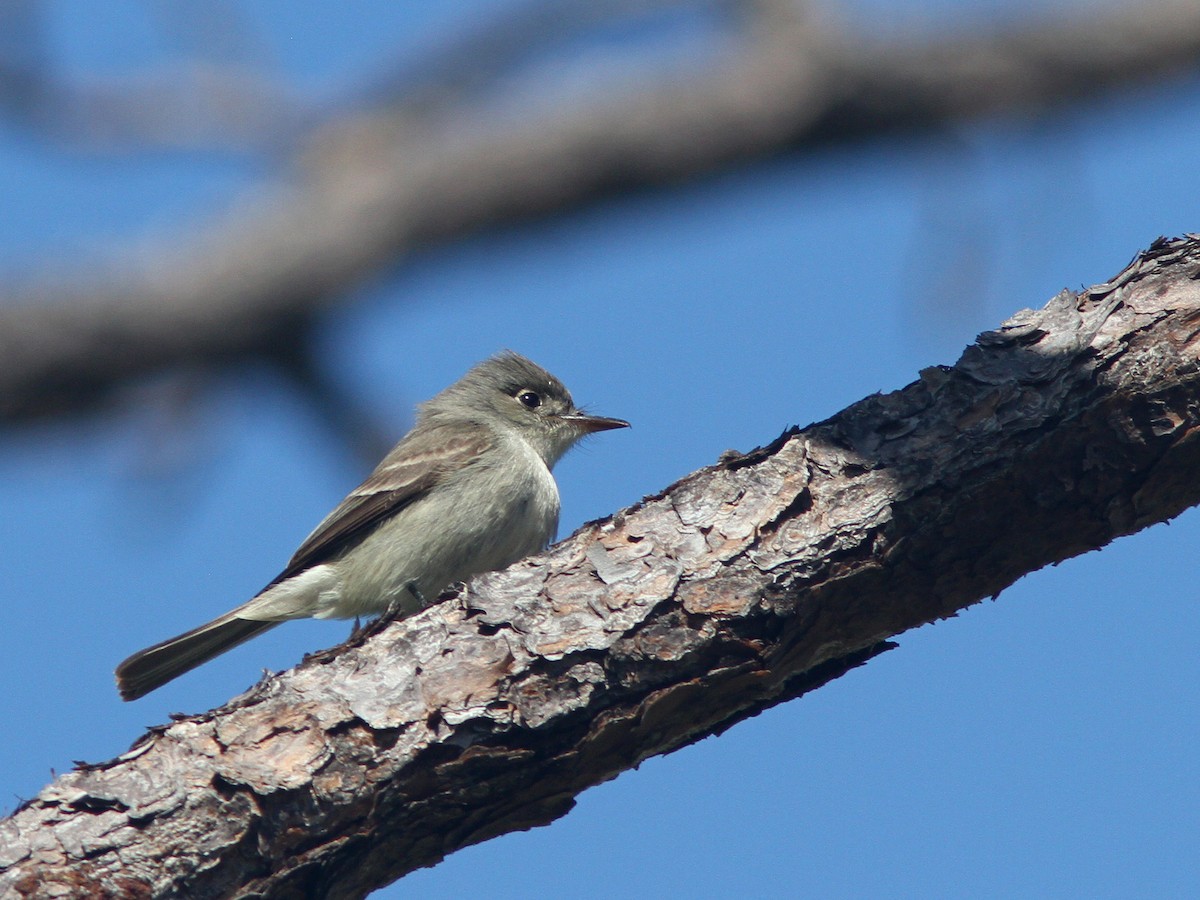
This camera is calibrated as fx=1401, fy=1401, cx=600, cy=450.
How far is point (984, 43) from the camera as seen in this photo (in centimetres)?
696

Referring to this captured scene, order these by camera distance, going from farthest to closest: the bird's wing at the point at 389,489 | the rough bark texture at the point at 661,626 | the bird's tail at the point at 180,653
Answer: the bird's wing at the point at 389,489 < the bird's tail at the point at 180,653 < the rough bark texture at the point at 661,626

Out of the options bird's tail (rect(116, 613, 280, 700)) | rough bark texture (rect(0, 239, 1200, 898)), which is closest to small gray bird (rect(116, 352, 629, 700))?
bird's tail (rect(116, 613, 280, 700))

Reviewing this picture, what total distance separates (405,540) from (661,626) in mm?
2438

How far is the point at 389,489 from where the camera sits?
6.80 meters

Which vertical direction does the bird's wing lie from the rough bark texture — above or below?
above

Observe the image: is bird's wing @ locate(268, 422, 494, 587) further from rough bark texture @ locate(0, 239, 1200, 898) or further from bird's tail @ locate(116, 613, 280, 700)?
rough bark texture @ locate(0, 239, 1200, 898)

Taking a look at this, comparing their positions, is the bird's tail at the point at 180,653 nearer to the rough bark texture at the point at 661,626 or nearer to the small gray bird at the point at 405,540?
the small gray bird at the point at 405,540

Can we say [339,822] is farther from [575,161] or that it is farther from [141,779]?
[575,161]

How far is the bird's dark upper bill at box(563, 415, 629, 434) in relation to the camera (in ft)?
25.1

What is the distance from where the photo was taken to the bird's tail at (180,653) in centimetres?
632

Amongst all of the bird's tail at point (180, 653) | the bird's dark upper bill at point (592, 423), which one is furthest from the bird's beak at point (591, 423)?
the bird's tail at point (180, 653)

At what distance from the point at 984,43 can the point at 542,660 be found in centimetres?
433

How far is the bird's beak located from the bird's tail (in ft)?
7.02

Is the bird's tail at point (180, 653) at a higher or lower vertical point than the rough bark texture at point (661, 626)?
higher
